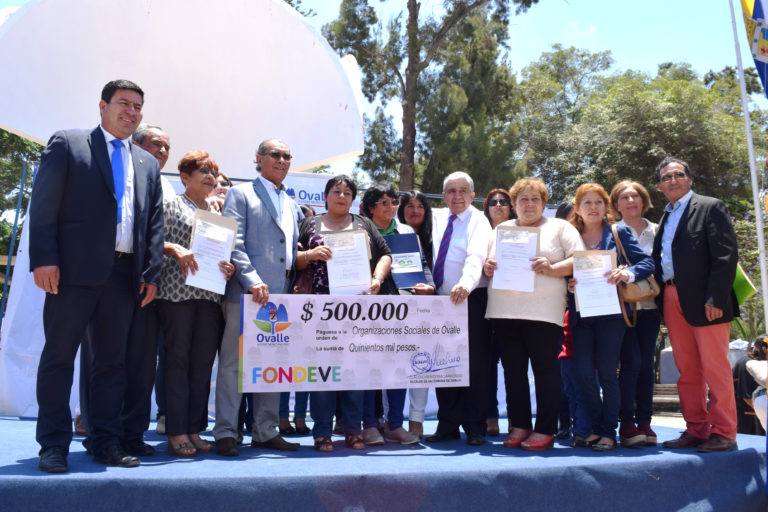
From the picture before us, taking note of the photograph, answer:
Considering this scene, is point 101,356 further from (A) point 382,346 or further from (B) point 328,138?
(B) point 328,138

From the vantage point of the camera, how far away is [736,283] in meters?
3.99

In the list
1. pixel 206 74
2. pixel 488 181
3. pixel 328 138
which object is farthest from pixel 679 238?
pixel 488 181

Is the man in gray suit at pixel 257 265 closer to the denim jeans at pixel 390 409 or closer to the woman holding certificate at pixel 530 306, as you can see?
the denim jeans at pixel 390 409

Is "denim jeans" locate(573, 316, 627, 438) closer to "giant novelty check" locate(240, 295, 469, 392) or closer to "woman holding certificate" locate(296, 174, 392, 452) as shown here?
"giant novelty check" locate(240, 295, 469, 392)

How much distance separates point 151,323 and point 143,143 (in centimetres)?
123

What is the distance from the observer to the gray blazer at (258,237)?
3.63m

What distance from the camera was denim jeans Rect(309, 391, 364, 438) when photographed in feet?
12.0

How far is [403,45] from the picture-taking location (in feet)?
62.2

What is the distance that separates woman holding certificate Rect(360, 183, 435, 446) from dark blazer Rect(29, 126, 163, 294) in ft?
5.49

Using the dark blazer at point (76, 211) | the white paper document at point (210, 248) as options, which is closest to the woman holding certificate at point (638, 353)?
the white paper document at point (210, 248)

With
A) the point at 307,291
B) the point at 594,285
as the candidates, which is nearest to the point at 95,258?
the point at 307,291

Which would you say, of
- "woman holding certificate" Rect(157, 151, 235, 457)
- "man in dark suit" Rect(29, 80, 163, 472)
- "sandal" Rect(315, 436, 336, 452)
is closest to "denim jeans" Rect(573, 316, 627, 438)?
"sandal" Rect(315, 436, 336, 452)

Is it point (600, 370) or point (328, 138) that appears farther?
point (328, 138)

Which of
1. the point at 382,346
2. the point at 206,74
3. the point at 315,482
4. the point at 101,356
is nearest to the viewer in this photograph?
the point at 315,482
